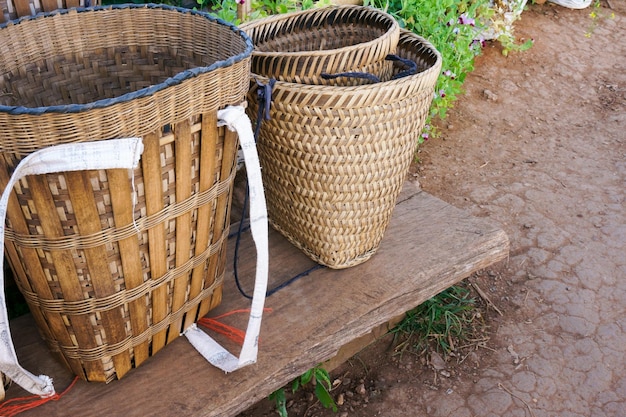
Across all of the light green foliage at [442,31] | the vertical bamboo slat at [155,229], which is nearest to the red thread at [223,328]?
the vertical bamboo slat at [155,229]

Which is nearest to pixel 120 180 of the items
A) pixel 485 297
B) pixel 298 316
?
pixel 298 316

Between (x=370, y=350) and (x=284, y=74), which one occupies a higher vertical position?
(x=284, y=74)

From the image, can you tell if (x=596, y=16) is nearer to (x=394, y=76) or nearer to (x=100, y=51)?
(x=394, y=76)

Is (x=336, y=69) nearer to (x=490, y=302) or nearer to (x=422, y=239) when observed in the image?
(x=422, y=239)

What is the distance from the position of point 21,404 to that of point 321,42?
1.21m

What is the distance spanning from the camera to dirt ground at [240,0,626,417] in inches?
73.6

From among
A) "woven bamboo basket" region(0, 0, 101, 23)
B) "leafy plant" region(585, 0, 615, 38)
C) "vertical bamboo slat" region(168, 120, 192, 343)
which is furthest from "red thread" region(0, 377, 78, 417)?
"leafy plant" region(585, 0, 615, 38)

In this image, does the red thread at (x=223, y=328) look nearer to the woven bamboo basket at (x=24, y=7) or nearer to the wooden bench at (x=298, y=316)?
the wooden bench at (x=298, y=316)

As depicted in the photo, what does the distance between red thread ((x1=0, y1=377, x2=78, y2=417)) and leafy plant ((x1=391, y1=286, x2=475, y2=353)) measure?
120 cm

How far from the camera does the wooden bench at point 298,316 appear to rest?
Result: 1.26 m

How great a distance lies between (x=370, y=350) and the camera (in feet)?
6.68

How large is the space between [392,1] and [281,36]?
5.07ft

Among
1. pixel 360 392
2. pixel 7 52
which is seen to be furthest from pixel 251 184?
pixel 360 392

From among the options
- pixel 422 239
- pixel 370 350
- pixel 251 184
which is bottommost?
pixel 370 350
